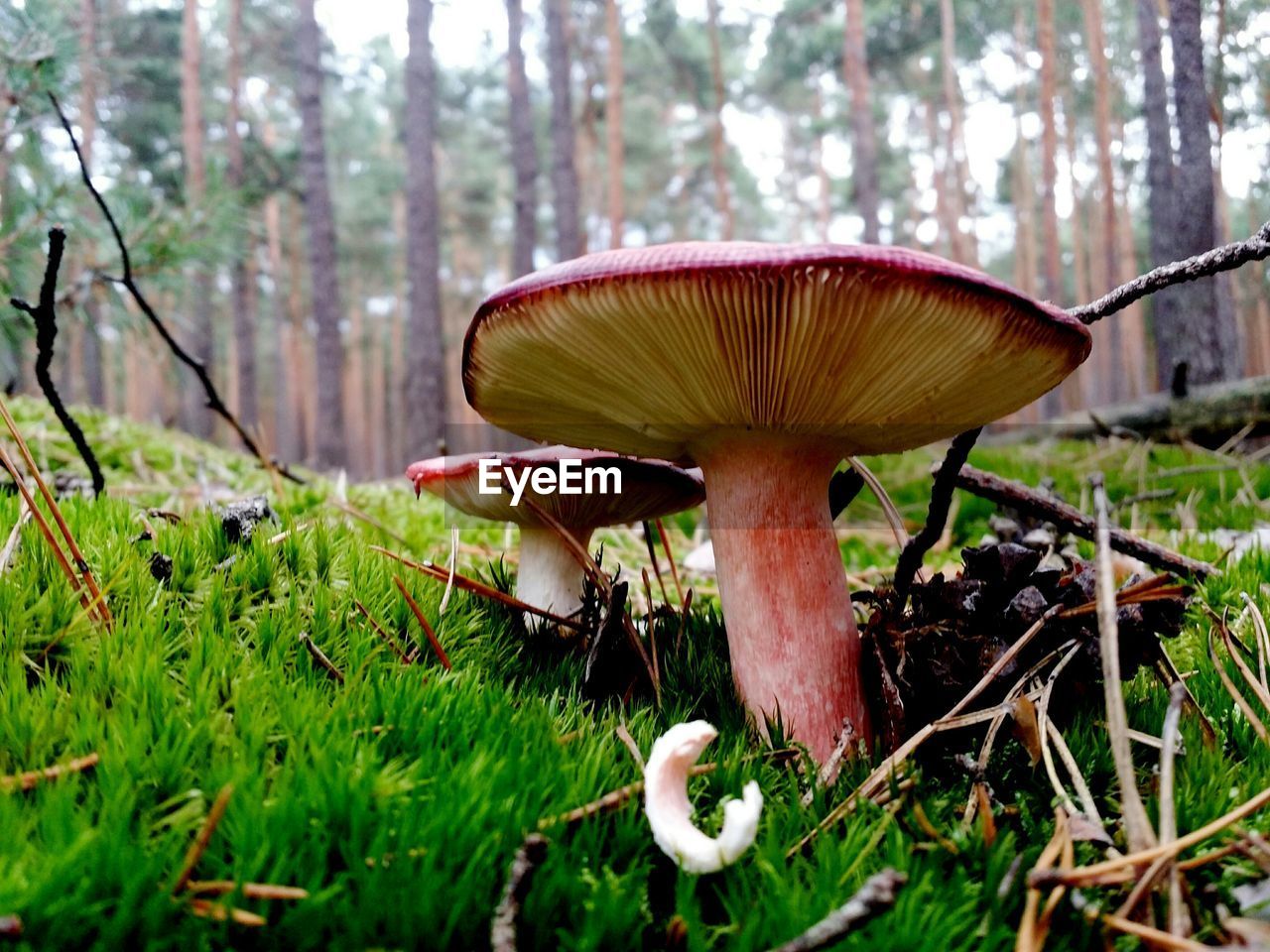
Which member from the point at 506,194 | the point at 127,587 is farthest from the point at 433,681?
the point at 506,194

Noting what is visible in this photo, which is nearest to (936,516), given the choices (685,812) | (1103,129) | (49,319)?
(685,812)

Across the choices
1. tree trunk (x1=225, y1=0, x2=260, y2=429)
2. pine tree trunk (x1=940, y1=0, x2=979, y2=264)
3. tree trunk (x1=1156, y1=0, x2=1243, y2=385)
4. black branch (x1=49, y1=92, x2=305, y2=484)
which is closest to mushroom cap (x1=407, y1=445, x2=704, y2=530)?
black branch (x1=49, y1=92, x2=305, y2=484)

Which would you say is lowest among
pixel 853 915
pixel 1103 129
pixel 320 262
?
pixel 853 915

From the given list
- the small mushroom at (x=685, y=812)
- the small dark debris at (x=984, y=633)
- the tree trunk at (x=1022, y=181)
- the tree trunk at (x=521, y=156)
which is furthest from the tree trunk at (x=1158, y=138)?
the tree trunk at (x=1022, y=181)

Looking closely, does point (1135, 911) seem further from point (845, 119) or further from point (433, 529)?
point (845, 119)

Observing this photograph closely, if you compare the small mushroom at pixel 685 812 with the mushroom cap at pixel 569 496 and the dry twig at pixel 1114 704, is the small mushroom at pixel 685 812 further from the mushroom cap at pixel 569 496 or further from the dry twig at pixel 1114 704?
the mushroom cap at pixel 569 496

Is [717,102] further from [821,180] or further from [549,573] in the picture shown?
[549,573]
